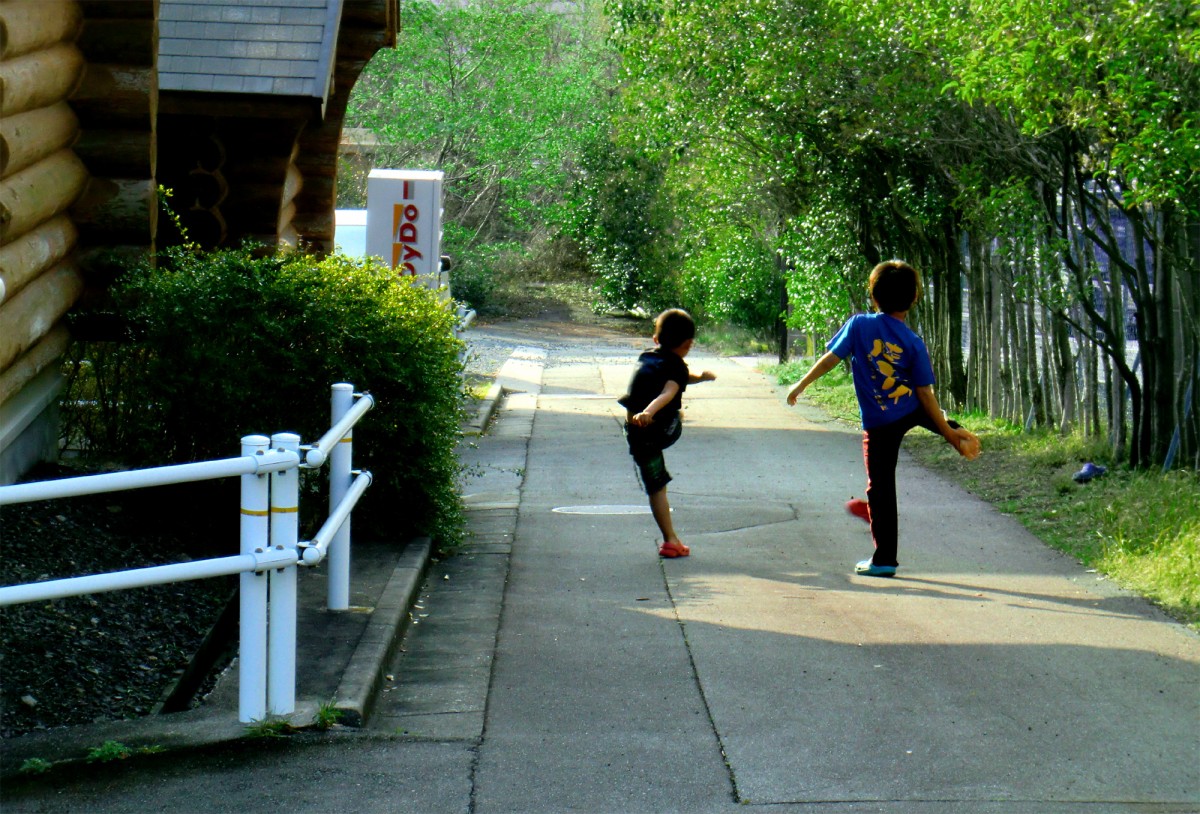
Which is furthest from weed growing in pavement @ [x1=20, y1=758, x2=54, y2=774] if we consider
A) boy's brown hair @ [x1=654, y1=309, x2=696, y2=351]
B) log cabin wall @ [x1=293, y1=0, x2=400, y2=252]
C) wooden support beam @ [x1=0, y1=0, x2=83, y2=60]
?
log cabin wall @ [x1=293, y1=0, x2=400, y2=252]

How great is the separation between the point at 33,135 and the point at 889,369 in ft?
15.3

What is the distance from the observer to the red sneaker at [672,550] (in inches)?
318

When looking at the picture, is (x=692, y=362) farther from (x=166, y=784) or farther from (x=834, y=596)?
(x=166, y=784)

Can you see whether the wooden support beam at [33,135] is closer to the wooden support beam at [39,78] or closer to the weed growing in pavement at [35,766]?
the wooden support beam at [39,78]

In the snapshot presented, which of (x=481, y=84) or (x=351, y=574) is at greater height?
(x=481, y=84)

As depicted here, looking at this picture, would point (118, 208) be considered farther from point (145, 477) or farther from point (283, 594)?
point (145, 477)

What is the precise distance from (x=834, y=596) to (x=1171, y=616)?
159 centimetres

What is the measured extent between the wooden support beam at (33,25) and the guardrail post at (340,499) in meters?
2.24

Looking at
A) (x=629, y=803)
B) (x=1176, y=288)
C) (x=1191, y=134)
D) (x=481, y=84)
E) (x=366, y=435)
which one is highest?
(x=481, y=84)

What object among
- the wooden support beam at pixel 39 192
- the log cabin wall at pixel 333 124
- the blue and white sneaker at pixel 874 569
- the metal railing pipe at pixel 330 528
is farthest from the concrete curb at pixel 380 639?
the log cabin wall at pixel 333 124

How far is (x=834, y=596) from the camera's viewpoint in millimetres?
7027

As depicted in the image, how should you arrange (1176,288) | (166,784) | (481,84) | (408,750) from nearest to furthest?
(166,784), (408,750), (1176,288), (481,84)

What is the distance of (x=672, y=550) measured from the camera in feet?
26.5

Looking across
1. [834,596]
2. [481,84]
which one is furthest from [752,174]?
[481,84]
